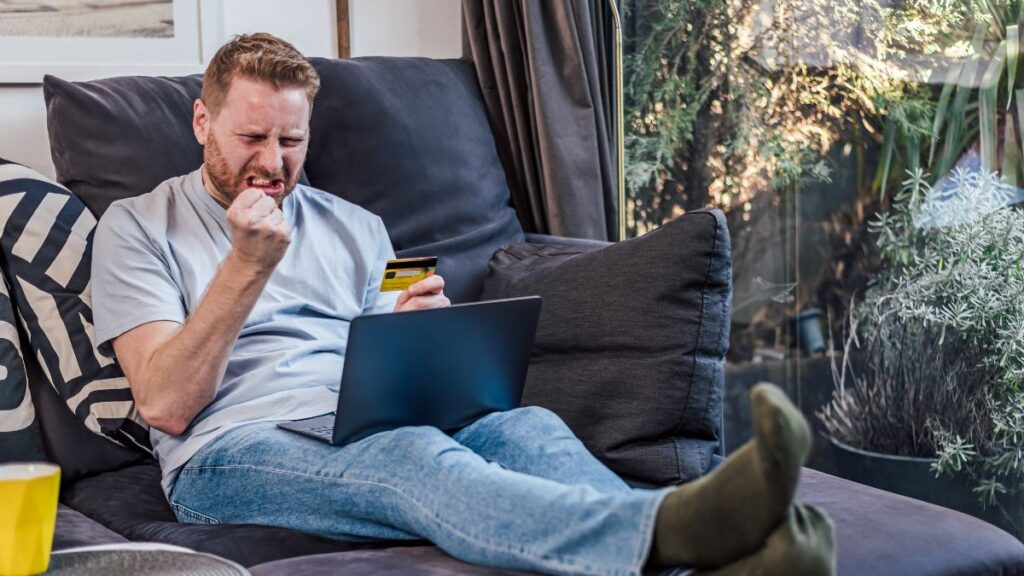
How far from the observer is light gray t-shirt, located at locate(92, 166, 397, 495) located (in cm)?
162

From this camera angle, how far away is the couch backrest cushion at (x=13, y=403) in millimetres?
1678

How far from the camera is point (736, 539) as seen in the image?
1.05 meters

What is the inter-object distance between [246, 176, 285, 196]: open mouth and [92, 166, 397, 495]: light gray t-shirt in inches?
2.6

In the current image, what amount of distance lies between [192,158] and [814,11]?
1.50 m

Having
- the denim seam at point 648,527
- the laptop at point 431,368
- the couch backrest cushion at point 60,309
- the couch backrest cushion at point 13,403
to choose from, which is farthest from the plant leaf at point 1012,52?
the couch backrest cushion at point 13,403

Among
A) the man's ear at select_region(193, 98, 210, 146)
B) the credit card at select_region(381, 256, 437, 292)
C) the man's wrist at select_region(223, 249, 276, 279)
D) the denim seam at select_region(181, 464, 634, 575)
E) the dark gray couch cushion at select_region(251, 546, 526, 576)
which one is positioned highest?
the man's ear at select_region(193, 98, 210, 146)

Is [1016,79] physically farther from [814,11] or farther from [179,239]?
[179,239]

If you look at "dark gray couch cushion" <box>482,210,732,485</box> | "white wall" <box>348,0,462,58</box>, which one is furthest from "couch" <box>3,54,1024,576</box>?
"white wall" <box>348,0,462,58</box>

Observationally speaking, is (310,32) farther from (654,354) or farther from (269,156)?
(654,354)

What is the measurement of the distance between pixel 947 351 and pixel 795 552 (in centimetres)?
143

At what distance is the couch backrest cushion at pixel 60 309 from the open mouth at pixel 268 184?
0.96 feet

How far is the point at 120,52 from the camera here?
7.34 feet

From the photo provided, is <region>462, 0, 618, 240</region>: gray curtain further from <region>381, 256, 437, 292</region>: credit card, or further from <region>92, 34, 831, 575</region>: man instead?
<region>381, 256, 437, 292</region>: credit card

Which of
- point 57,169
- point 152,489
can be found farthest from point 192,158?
point 152,489
